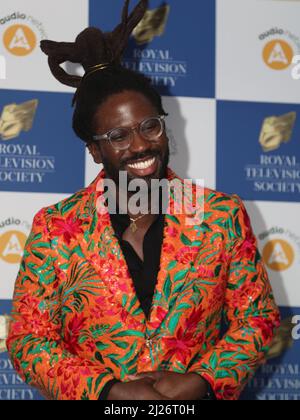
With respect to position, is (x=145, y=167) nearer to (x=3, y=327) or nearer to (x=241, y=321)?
(x=241, y=321)

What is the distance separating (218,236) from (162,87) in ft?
2.39

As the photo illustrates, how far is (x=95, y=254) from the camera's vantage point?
7.06 feet

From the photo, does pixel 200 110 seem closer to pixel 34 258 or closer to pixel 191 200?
pixel 191 200

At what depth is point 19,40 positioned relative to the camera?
262 centimetres

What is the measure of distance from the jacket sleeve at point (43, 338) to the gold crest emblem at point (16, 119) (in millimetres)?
468

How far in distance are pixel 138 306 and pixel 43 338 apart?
266mm

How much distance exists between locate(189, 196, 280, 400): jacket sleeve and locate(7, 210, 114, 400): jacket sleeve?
0.28 metres

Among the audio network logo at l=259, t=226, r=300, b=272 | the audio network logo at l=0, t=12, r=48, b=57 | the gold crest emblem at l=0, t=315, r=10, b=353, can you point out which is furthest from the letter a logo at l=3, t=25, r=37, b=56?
the audio network logo at l=259, t=226, r=300, b=272

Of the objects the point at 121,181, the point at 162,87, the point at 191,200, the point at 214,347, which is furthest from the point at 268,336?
the point at 162,87

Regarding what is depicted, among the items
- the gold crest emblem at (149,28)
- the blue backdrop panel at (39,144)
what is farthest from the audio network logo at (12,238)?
the gold crest emblem at (149,28)

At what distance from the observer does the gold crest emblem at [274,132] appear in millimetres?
2691

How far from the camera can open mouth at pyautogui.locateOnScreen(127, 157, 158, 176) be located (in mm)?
2129

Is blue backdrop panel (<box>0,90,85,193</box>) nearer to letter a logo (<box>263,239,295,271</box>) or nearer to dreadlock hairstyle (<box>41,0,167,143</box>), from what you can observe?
dreadlock hairstyle (<box>41,0,167,143</box>)

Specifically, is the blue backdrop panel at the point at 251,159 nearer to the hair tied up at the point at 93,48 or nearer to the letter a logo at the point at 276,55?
the letter a logo at the point at 276,55
